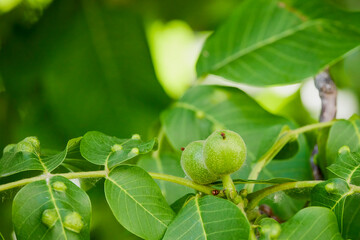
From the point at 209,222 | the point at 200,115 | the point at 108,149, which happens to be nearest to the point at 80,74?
the point at 200,115

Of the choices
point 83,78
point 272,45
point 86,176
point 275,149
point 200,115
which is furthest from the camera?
point 83,78

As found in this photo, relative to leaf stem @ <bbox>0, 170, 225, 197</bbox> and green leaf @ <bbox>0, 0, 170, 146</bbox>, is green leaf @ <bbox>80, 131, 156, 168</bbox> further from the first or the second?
green leaf @ <bbox>0, 0, 170, 146</bbox>

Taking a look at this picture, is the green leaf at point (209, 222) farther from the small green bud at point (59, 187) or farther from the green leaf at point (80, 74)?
the green leaf at point (80, 74)

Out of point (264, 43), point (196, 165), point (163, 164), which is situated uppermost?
point (264, 43)

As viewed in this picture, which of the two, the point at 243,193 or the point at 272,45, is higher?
the point at 272,45

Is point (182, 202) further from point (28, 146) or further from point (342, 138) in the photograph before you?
point (342, 138)

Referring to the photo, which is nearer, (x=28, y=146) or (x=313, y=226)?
(x=313, y=226)

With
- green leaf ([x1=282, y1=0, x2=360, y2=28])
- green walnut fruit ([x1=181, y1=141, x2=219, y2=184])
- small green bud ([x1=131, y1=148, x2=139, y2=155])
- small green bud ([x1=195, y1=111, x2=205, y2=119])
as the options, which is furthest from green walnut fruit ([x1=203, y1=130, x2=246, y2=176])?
green leaf ([x1=282, y1=0, x2=360, y2=28])
